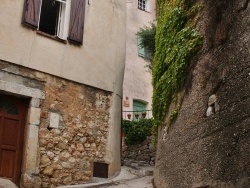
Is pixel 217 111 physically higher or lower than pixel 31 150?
higher

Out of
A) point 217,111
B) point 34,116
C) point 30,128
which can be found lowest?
point 30,128

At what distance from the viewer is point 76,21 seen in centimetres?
874

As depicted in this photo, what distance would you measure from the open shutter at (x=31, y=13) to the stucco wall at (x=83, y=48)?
114mm

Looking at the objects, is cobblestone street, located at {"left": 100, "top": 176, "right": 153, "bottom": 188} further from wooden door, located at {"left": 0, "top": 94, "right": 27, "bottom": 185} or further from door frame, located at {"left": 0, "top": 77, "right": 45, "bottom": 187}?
wooden door, located at {"left": 0, "top": 94, "right": 27, "bottom": 185}

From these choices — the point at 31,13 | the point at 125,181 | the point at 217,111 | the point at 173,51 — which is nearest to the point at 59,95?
the point at 31,13

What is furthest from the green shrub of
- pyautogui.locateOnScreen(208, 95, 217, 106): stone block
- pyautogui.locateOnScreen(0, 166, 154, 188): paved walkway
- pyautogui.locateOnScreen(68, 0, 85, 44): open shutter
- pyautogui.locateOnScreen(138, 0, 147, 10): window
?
pyautogui.locateOnScreen(138, 0, 147, 10): window

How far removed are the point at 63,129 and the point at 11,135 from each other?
43.6 inches

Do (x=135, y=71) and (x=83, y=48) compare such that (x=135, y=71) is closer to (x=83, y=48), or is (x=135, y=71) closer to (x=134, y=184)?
(x=83, y=48)

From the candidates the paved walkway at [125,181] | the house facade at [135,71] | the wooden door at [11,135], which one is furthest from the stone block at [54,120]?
the house facade at [135,71]

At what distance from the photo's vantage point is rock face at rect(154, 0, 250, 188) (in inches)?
165

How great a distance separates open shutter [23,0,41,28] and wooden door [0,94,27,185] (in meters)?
1.67

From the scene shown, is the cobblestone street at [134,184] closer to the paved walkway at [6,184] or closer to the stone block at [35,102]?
the paved walkway at [6,184]

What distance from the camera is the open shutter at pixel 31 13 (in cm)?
781

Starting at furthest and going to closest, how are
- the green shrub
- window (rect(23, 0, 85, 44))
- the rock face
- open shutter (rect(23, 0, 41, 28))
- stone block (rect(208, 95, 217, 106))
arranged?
the green shrub
window (rect(23, 0, 85, 44))
open shutter (rect(23, 0, 41, 28))
stone block (rect(208, 95, 217, 106))
the rock face
